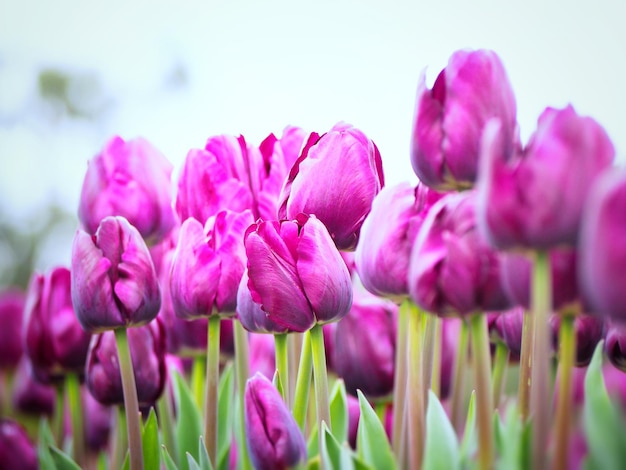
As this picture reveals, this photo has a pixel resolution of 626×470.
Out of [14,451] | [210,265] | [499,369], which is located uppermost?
[210,265]

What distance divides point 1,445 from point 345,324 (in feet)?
1.15

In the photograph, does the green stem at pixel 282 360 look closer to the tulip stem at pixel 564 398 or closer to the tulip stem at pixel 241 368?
the tulip stem at pixel 241 368

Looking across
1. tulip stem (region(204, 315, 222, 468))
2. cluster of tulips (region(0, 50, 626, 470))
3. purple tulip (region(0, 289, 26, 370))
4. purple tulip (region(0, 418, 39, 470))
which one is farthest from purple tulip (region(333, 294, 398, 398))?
purple tulip (region(0, 289, 26, 370))

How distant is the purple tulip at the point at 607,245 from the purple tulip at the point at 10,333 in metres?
0.79

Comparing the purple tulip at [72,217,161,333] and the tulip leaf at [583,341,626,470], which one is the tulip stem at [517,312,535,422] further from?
the purple tulip at [72,217,161,333]

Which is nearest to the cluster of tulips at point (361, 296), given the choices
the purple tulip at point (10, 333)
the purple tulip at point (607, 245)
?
the purple tulip at point (607, 245)

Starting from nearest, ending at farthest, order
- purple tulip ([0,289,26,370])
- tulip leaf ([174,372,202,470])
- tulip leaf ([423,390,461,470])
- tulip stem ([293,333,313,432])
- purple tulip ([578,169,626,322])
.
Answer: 1. purple tulip ([578,169,626,322])
2. tulip leaf ([423,390,461,470])
3. tulip stem ([293,333,313,432])
4. tulip leaf ([174,372,202,470])
5. purple tulip ([0,289,26,370])

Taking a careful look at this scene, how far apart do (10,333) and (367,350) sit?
562mm

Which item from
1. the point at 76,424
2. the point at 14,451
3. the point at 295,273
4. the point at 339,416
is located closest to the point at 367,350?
the point at 339,416

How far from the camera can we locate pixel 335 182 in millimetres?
447

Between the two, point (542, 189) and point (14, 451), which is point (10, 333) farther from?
point (542, 189)

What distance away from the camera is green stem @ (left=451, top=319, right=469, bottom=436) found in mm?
544

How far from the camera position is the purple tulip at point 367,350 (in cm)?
54

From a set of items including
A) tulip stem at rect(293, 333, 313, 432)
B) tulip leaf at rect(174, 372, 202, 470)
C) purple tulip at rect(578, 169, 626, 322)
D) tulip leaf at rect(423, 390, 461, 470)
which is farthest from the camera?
tulip leaf at rect(174, 372, 202, 470)
